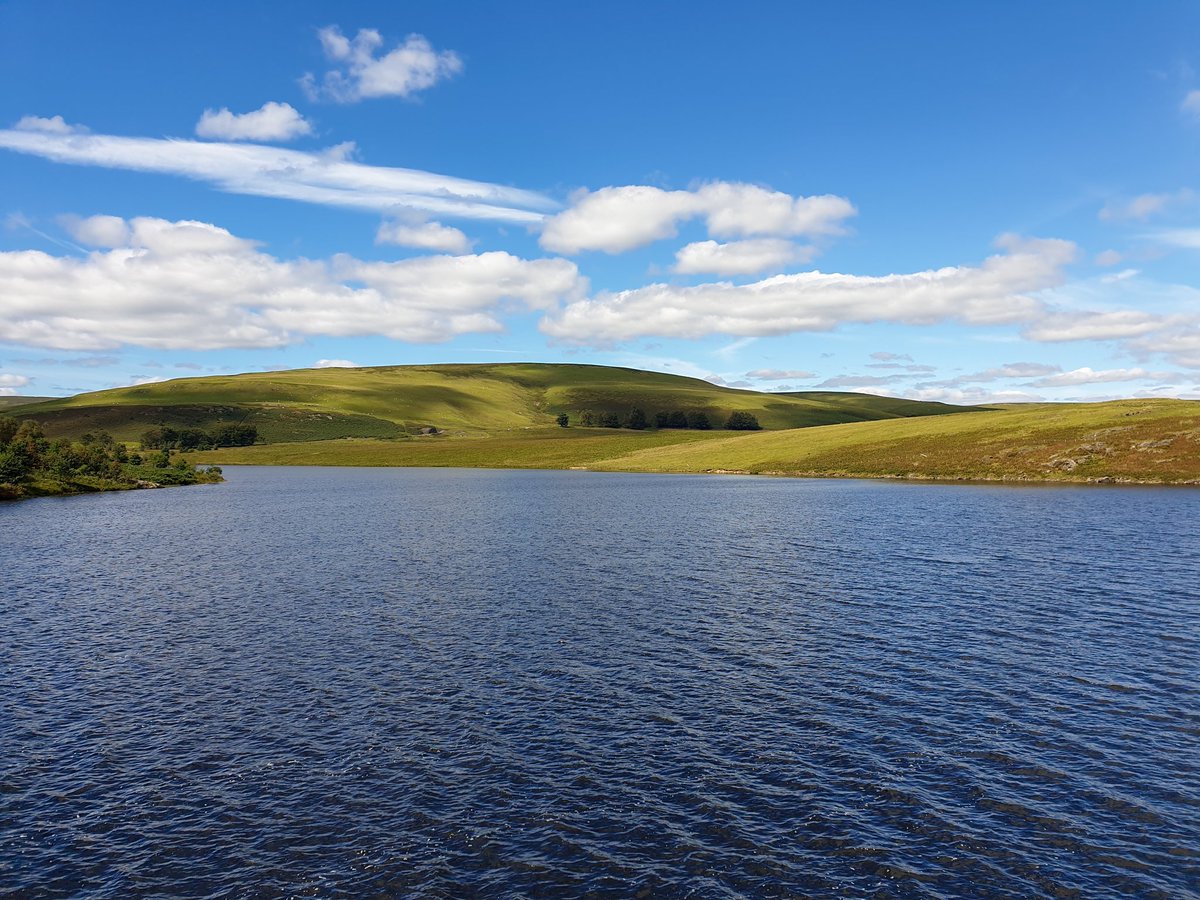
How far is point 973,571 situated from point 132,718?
2083 inches

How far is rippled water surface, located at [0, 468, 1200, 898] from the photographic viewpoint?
21.0 m

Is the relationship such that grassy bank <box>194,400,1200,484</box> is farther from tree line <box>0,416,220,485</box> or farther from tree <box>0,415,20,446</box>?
tree <box>0,415,20,446</box>

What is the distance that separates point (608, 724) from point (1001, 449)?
13804 cm

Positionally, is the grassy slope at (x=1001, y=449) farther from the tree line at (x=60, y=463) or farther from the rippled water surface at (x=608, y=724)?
the tree line at (x=60, y=463)

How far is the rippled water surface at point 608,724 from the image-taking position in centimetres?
2103

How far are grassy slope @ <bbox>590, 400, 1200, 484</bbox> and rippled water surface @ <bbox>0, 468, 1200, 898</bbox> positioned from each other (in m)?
72.5

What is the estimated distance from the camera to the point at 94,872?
20578 mm

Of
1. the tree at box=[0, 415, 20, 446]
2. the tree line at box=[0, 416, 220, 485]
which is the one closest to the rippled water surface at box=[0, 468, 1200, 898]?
the tree line at box=[0, 416, 220, 485]

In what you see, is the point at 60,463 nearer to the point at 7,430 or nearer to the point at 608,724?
the point at 7,430

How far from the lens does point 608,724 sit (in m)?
30.2

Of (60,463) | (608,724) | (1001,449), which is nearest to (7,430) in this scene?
(60,463)

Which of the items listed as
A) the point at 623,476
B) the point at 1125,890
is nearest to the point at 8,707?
the point at 1125,890

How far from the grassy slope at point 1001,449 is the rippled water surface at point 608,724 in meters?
72.5

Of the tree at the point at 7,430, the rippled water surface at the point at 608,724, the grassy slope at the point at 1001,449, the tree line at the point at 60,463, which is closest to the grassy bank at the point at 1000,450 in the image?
the grassy slope at the point at 1001,449
